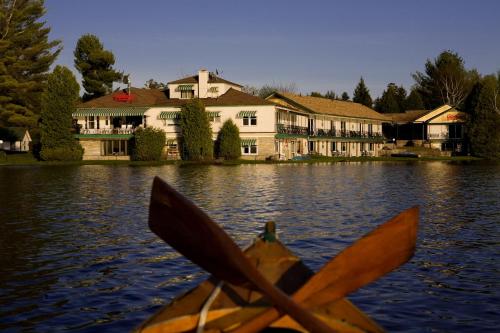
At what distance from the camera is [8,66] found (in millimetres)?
68125

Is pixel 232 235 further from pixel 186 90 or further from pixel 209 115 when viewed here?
pixel 186 90

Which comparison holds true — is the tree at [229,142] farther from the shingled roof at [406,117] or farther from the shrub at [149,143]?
the shingled roof at [406,117]

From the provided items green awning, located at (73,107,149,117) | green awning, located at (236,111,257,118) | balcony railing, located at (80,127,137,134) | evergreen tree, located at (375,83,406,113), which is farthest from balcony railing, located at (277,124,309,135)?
evergreen tree, located at (375,83,406,113)

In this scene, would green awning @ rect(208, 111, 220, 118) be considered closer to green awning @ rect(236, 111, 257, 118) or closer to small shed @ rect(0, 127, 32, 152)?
green awning @ rect(236, 111, 257, 118)

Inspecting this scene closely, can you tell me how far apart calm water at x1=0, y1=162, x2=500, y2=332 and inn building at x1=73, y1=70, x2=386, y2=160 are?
3622cm

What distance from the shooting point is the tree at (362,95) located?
4382 inches

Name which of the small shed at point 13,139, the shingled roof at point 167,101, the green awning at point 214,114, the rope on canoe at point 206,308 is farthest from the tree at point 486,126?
the rope on canoe at point 206,308

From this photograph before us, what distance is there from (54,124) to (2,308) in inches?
2242

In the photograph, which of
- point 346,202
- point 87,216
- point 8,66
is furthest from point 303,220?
point 8,66

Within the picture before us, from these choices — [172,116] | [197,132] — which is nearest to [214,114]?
[172,116]

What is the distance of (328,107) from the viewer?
82.8m

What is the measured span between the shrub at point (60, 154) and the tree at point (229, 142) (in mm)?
16013

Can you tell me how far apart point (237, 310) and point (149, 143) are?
57.5 m

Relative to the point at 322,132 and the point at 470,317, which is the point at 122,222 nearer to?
the point at 470,317
